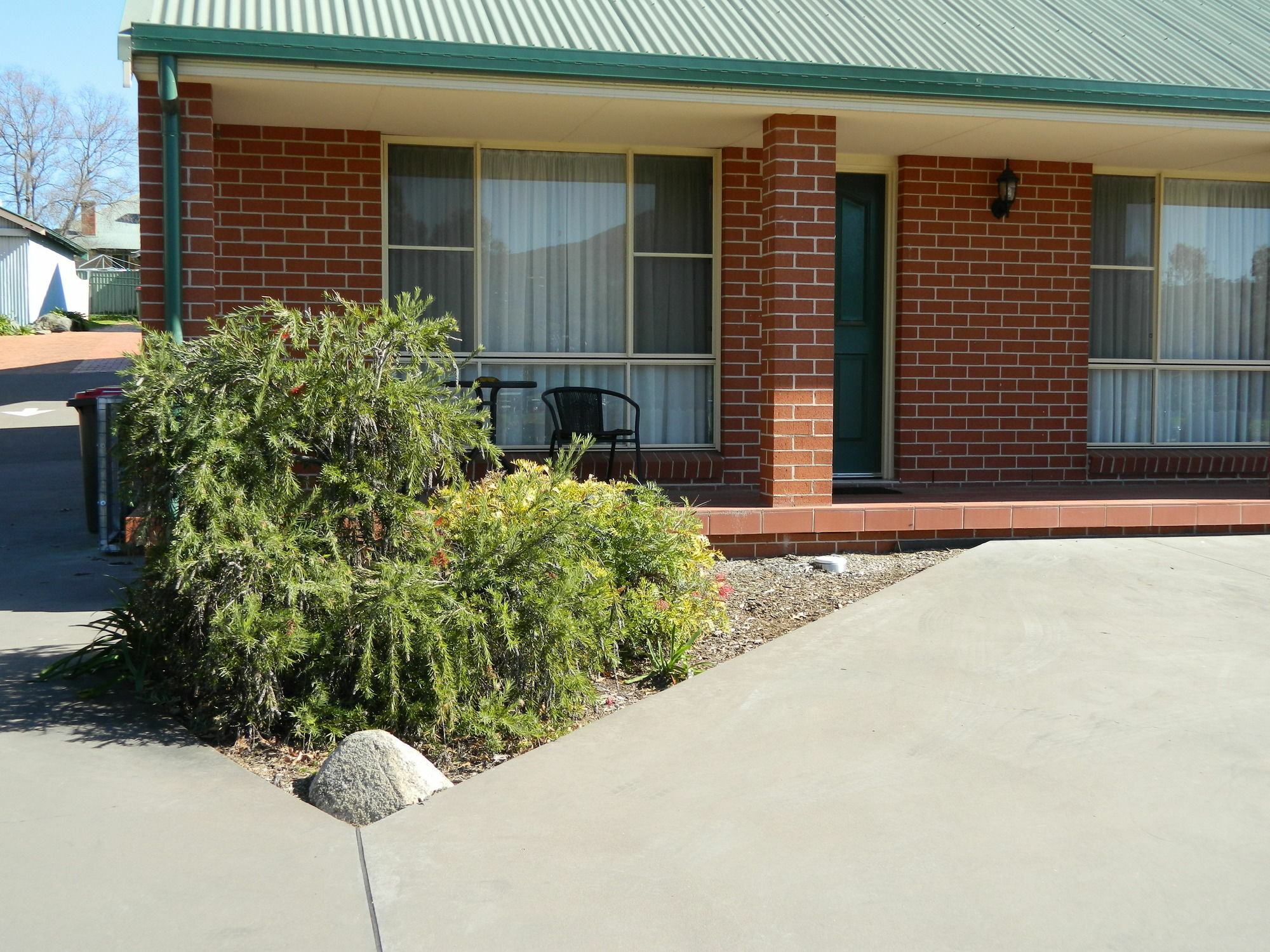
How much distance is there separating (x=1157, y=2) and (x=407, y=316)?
7.71 metres

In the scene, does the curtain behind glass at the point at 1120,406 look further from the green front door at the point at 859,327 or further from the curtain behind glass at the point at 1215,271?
the green front door at the point at 859,327

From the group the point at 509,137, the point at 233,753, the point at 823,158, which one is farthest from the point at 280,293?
the point at 233,753

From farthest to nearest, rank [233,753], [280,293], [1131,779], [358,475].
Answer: [280,293], [358,475], [233,753], [1131,779]

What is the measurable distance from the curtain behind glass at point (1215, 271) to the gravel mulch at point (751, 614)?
4000mm

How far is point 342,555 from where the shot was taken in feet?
15.5

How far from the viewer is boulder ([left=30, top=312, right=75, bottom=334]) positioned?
36297 millimetres

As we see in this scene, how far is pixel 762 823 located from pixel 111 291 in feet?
164

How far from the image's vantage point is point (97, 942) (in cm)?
302

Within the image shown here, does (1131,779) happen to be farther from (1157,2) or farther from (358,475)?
(1157,2)

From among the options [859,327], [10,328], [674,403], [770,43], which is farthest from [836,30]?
[10,328]

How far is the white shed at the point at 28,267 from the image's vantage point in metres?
37.1

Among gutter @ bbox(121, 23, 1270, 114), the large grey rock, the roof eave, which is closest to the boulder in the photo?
the roof eave

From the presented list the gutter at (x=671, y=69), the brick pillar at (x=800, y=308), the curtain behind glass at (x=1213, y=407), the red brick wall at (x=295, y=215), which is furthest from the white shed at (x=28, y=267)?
the curtain behind glass at (x=1213, y=407)

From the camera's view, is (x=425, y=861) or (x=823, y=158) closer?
(x=425, y=861)
